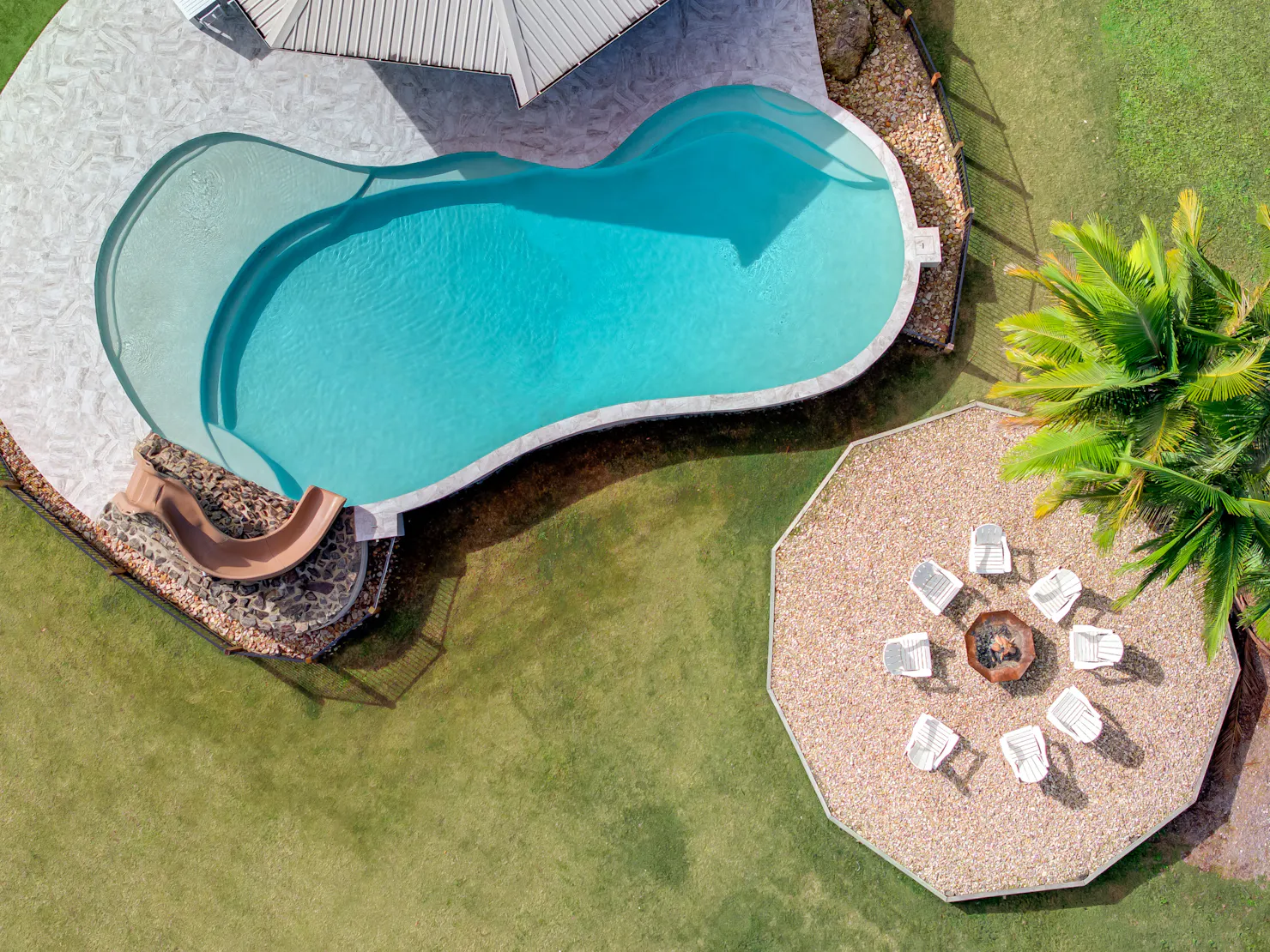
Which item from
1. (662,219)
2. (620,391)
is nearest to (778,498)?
(620,391)

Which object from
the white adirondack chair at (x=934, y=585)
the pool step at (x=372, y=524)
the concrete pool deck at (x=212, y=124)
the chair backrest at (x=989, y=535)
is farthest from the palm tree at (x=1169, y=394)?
the pool step at (x=372, y=524)

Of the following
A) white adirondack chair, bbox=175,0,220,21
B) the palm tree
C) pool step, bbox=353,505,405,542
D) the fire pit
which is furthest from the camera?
pool step, bbox=353,505,405,542

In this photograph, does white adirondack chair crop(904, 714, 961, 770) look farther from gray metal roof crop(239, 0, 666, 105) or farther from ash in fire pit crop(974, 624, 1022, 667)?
gray metal roof crop(239, 0, 666, 105)

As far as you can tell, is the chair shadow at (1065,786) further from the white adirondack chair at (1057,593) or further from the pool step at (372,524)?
the pool step at (372,524)

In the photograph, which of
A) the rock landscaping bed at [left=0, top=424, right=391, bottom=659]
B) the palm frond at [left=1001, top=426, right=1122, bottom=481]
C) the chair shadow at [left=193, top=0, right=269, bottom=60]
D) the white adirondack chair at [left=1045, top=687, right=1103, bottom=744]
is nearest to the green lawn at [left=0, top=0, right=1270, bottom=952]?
the rock landscaping bed at [left=0, top=424, right=391, bottom=659]

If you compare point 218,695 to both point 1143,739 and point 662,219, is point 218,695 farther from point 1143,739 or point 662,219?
point 1143,739

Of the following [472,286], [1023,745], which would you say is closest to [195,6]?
[472,286]
